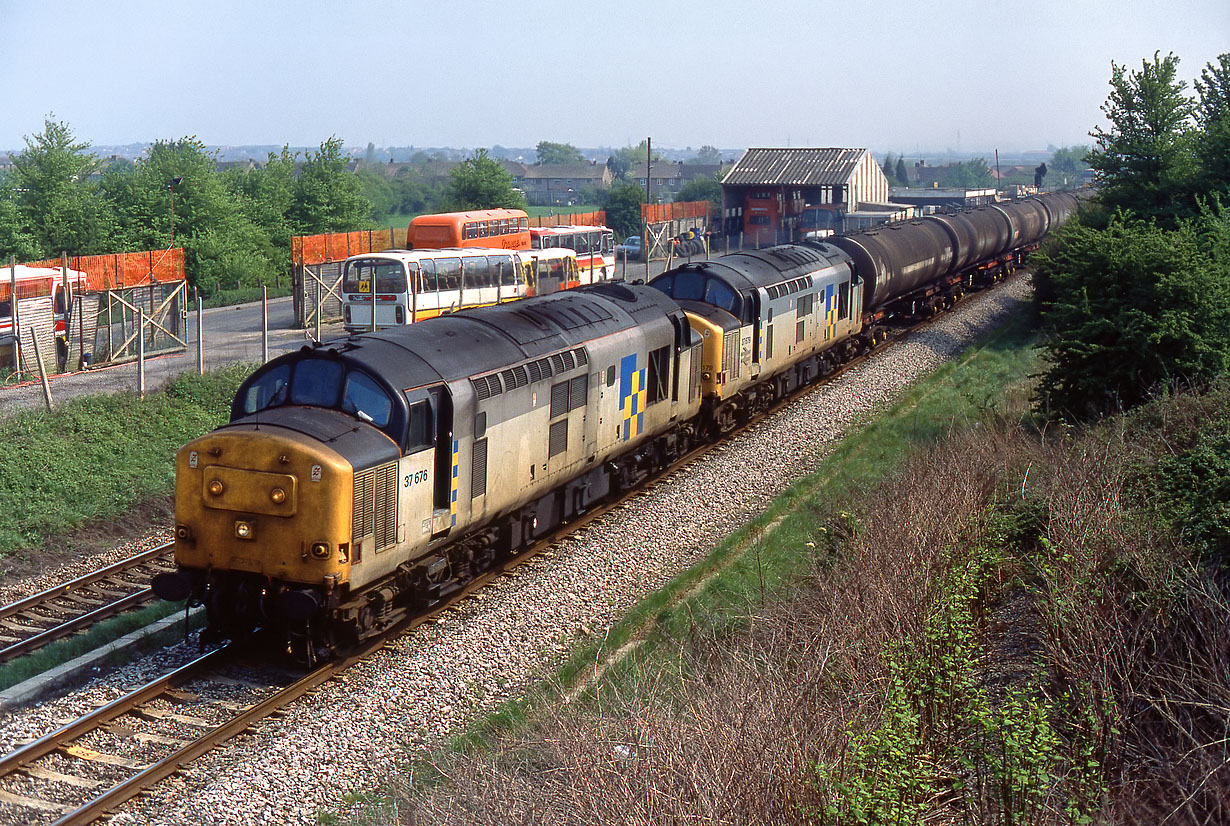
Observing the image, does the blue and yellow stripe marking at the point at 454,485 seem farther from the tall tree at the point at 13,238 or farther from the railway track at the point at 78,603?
the tall tree at the point at 13,238

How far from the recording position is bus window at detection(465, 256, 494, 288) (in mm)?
37406

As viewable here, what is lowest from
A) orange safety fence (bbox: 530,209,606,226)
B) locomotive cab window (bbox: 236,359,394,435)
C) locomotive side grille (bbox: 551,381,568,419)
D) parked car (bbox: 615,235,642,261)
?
locomotive side grille (bbox: 551,381,568,419)

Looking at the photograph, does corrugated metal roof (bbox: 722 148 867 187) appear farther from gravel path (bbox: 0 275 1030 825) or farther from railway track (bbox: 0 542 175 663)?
railway track (bbox: 0 542 175 663)

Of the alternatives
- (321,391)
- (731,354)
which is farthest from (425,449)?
(731,354)

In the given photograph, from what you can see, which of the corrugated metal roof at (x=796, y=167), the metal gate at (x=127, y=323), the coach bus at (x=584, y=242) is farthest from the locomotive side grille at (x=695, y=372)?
the corrugated metal roof at (x=796, y=167)

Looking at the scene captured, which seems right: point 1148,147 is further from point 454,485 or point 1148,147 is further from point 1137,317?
point 454,485

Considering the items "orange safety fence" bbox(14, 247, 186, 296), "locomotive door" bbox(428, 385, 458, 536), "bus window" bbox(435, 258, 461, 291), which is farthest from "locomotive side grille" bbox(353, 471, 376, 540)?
"orange safety fence" bbox(14, 247, 186, 296)

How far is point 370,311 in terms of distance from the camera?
35.5m

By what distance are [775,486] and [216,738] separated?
41.3 feet

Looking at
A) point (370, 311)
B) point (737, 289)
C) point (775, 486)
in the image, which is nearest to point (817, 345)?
point (737, 289)

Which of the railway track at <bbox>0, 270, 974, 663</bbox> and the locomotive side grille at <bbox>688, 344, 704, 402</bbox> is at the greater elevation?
the locomotive side grille at <bbox>688, 344, 704, 402</bbox>

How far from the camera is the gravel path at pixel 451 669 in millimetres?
10398

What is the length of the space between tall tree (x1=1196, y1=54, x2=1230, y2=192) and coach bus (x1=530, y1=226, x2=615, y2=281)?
78.9 feet

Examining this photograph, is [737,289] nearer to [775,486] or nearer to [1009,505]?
[775,486]
